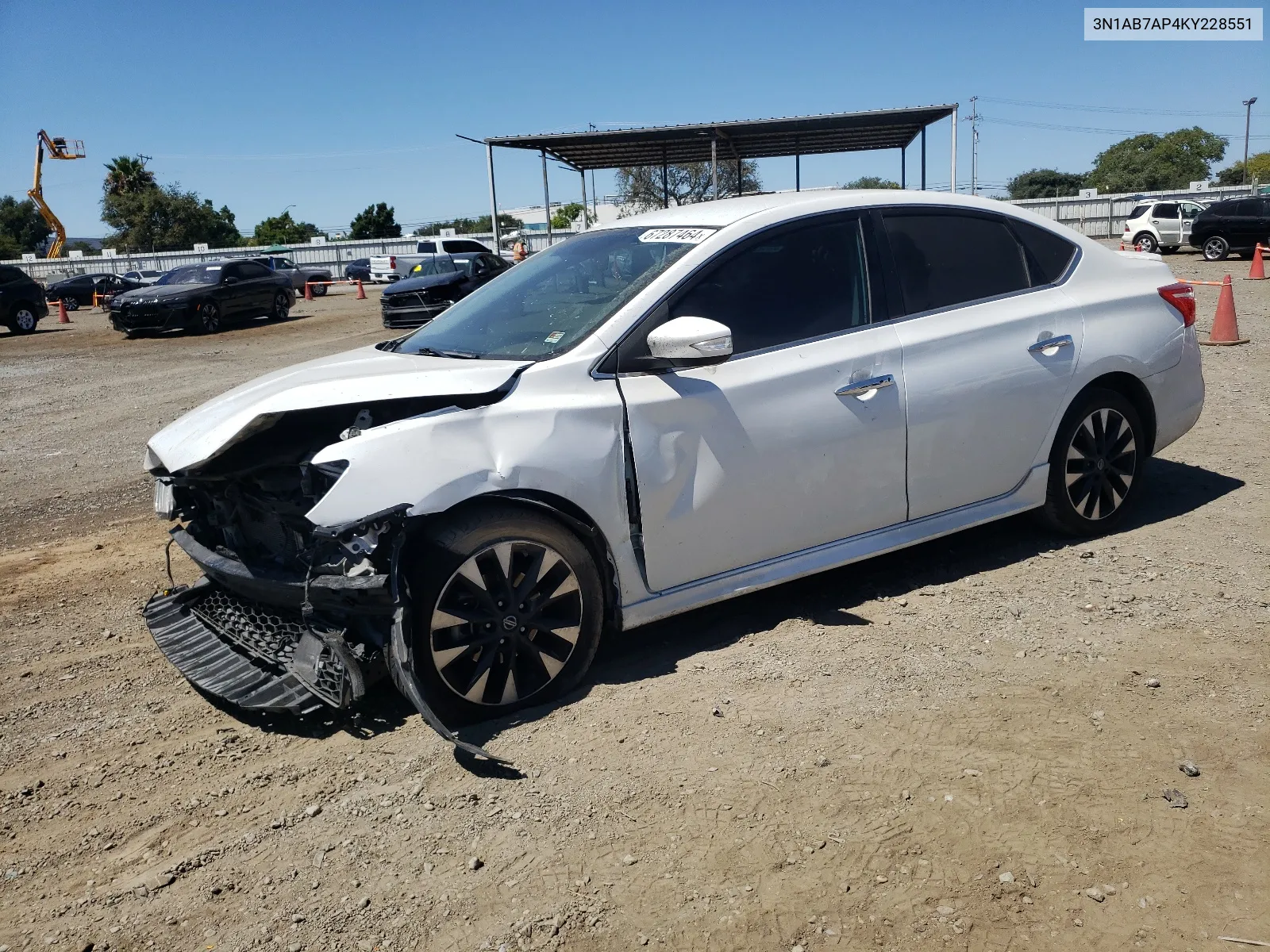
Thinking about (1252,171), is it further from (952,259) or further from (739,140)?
(952,259)

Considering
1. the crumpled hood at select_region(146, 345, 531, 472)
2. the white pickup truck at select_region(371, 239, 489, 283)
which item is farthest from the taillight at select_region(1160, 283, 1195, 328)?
the white pickup truck at select_region(371, 239, 489, 283)

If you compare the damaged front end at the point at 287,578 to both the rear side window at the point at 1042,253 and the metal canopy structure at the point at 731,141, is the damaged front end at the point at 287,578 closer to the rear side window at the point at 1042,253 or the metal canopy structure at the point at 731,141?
the rear side window at the point at 1042,253

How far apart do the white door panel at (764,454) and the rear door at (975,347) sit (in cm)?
15

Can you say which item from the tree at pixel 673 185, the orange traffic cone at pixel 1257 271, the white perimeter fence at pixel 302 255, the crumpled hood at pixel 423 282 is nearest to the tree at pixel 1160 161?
the white perimeter fence at pixel 302 255

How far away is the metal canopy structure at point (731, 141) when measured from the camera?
18.7 metres

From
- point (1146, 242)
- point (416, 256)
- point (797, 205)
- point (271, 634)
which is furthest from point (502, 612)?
point (1146, 242)

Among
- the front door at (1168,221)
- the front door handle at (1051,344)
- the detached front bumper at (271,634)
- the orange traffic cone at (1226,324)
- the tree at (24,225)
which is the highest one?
the tree at (24,225)

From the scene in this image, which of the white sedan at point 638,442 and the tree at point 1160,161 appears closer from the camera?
the white sedan at point 638,442

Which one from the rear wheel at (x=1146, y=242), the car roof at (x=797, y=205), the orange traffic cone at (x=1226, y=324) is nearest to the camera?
the car roof at (x=797, y=205)

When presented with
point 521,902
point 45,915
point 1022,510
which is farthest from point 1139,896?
point 45,915

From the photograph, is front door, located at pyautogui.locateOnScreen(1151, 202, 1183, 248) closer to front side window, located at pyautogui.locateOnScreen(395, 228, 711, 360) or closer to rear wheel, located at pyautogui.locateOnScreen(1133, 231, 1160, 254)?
rear wheel, located at pyautogui.locateOnScreen(1133, 231, 1160, 254)

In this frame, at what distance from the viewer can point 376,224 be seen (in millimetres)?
87625

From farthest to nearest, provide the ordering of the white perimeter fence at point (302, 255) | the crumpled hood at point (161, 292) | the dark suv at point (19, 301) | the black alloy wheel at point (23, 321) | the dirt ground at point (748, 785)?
the white perimeter fence at point (302, 255), the black alloy wheel at point (23, 321), the dark suv at point (19, 301), the crumpled hood at point (161, 292), the dirt ground at point (748, 785)

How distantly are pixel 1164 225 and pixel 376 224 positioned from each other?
6889cm
